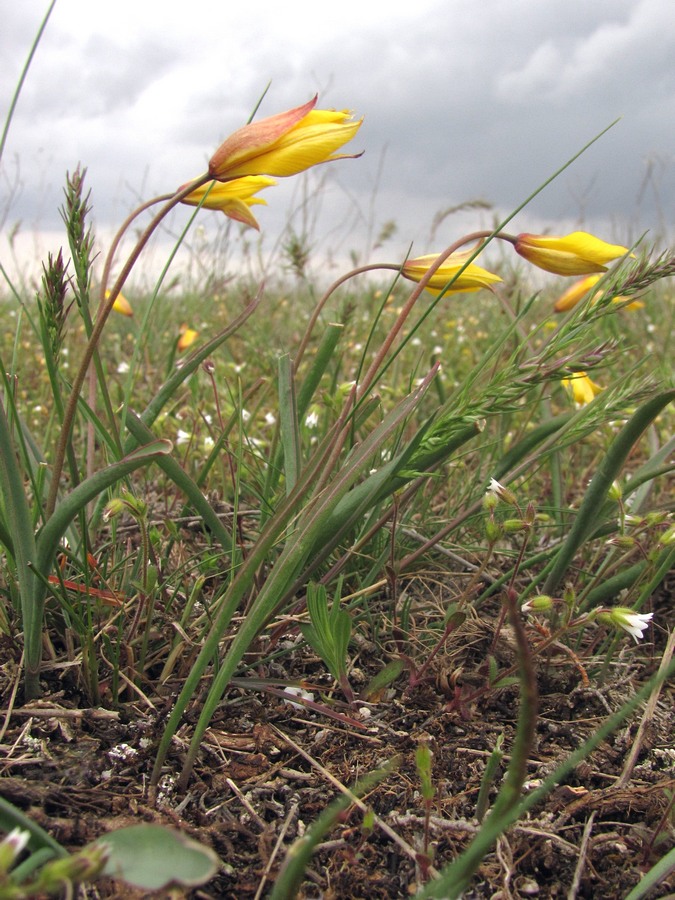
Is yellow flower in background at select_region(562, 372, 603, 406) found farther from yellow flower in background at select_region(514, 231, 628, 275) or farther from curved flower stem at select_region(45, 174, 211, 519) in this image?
curved flower stem at select_region(45, 174, 211, 519)

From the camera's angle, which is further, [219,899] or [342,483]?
[342,483]

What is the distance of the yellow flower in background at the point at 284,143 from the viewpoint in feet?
2.92

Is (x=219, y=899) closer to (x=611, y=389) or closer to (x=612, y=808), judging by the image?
(x=612, y=808)

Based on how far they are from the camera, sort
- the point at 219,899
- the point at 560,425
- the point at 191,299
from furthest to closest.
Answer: the point at 191,299, the point at 560,425, the point at 219,899

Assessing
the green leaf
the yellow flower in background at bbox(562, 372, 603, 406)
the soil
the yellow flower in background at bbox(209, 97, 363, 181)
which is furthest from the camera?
the yellow flower in background at bbox(562, 372, 603, 406)

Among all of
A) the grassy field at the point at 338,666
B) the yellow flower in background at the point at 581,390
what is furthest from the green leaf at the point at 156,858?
the yellow flower in background at the point at 581,390

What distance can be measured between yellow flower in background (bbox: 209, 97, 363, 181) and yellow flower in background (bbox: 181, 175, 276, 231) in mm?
115

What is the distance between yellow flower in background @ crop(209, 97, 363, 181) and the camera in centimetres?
89

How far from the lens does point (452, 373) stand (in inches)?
116

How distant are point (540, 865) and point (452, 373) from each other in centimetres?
231

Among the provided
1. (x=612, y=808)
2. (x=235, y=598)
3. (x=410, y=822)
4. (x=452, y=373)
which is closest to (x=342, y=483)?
(x=235, y=598)

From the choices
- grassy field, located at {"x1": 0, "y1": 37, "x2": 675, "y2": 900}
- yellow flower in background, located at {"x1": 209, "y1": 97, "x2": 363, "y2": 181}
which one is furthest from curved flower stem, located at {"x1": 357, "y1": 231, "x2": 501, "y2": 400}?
yellow flower in background, located at {"x1": 209, "y1": 97, "x2": 363, "y2": 181}

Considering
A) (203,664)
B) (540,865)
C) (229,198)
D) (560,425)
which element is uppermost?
(229,198)

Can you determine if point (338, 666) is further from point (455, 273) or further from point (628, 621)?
point (455, 273)
